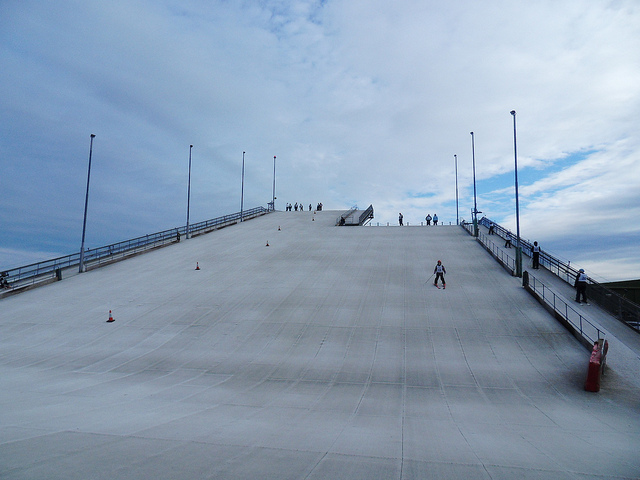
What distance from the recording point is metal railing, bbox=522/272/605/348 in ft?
40.8

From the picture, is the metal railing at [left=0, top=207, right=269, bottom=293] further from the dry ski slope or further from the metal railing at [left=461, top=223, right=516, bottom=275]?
the metal railing at [left=461, top=223, right=516, bottom=275]

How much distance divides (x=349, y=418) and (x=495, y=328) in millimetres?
7998

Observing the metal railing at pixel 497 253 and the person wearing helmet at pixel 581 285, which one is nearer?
the person wearing helmet at pixel 581 285

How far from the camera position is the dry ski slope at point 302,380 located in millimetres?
→ 5656

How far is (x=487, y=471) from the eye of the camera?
5336mm

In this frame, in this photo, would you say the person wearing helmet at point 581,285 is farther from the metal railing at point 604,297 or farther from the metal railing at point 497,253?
the metal railing at point 497,253

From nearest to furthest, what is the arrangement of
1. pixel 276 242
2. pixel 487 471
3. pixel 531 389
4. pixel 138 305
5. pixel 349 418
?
pixel 487 471, pixel 349 418, pixel 531 389, pixel 138 305, pixel 276 242

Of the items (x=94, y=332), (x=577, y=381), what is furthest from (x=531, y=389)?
(x=94, y=332)

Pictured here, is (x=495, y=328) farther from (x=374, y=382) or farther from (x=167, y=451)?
(x=167, y=451)

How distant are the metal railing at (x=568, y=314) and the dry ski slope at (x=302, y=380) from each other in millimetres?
440

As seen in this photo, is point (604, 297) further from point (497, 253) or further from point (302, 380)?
point (302, 380)

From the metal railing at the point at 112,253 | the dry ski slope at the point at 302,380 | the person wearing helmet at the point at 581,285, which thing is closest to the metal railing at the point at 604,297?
the person wearing helmet at the point at 581,285

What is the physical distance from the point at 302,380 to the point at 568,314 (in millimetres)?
10071

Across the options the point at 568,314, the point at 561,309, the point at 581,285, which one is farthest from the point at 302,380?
the point at 581,285
